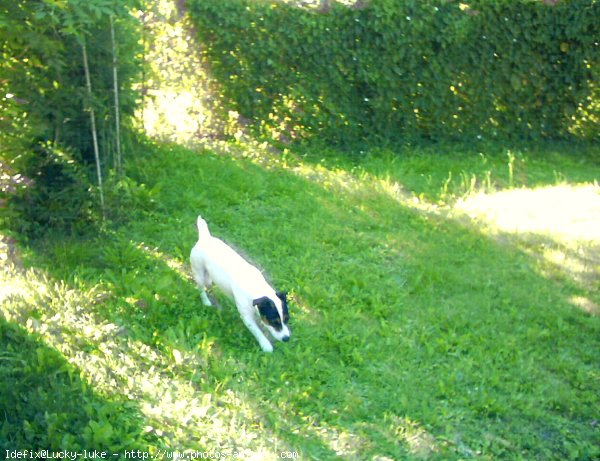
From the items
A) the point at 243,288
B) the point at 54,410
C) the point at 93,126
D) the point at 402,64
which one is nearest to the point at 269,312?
the point at 243,288

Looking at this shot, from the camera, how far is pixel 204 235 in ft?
19.8

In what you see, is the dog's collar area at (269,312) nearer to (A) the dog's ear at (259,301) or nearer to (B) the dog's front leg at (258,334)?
(A) the dog's ear at (259,301)

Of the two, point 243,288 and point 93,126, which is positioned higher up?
point 93,126

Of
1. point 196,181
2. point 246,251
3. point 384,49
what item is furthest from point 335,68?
point 246,251

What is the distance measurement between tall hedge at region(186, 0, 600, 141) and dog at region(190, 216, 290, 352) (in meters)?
4.36

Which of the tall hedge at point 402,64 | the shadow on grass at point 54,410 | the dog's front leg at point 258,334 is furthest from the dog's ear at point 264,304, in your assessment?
the tall hedge at point 402,64

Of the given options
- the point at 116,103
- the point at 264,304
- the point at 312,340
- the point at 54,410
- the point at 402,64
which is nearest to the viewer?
the point at 54,410

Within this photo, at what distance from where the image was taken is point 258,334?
17.8ft

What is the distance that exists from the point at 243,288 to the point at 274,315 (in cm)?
35

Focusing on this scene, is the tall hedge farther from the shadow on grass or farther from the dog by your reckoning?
the shadow on grass

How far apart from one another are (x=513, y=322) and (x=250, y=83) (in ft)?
17.4

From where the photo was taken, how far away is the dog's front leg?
5398mm

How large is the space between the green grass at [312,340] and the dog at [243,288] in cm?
17

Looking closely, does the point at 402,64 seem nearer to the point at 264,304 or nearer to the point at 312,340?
the point at 312,340
